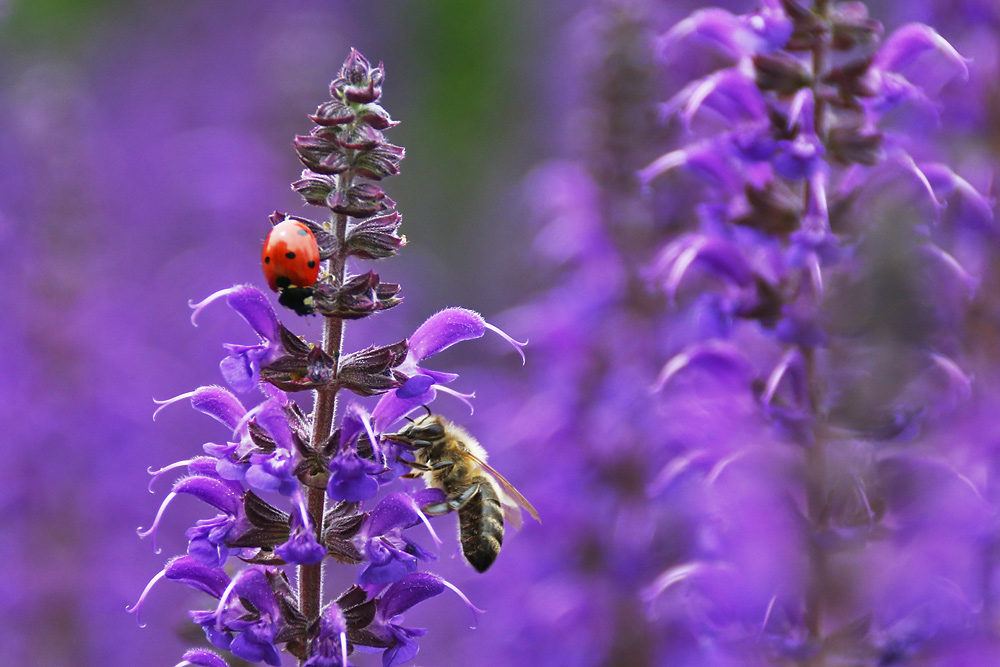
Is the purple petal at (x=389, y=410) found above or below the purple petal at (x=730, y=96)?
below

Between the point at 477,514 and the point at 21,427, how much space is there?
402cm

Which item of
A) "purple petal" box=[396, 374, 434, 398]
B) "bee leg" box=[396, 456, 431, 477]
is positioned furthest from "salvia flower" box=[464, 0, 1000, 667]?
"purple petal" box=[396, 374, 434, 398]

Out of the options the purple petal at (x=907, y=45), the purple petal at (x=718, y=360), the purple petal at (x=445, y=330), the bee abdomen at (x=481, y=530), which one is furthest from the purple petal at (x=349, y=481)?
the purple petal at (x=907, y=45)

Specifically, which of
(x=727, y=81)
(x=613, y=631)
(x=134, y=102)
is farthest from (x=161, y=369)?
(x=134, y=102)

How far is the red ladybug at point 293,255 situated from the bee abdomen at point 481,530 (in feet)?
4.79

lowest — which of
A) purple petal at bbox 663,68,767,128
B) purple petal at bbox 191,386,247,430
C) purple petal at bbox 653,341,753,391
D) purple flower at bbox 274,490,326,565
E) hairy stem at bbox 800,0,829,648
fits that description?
hairy stem at bbox 800,0,829,648

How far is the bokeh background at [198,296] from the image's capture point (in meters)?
6.68

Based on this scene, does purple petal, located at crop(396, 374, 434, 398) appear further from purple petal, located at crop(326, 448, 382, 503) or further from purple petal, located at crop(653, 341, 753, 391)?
purple petal, located at crop(653, 341, 753, 391)

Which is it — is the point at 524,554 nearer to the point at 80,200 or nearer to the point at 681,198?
the point at 681,198

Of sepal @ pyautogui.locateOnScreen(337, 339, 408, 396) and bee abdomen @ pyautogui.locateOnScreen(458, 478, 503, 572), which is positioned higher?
sepal @ pyautogui.locateOnScreen(337, 339, 408, 396)

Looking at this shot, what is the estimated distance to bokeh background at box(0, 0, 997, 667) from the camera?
6680 millimetres

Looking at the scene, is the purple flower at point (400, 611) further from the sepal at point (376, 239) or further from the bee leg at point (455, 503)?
the sepal at point (376, 239)

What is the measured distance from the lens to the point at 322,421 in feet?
11.1

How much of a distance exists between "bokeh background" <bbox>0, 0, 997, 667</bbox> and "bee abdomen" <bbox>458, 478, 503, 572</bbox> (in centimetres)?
27
